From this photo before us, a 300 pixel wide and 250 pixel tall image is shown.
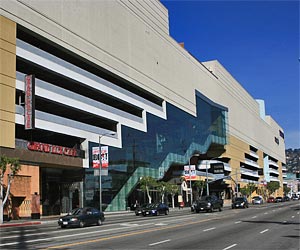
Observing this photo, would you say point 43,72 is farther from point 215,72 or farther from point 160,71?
point 215,72

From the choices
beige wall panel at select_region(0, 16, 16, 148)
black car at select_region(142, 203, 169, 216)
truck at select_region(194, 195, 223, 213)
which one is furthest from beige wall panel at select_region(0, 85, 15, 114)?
truck at select_region(194, 195, 223, 213)

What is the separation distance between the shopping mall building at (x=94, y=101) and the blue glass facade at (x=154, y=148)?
0.16m

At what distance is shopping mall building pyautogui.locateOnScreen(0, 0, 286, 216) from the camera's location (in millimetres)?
45875

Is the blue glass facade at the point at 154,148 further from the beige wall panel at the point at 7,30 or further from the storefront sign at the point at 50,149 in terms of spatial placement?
the beige wall panel at the point at 7,30

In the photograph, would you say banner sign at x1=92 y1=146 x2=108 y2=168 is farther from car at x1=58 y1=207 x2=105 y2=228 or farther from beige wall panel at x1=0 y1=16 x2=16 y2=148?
car at x1=58 y1=207 x2=105 y2=228

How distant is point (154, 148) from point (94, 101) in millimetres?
18463

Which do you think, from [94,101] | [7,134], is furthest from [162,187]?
[7,134]

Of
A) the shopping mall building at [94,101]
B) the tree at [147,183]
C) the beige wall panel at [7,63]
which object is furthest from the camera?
the tree at [147,183]

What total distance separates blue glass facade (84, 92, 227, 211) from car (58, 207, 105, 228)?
25730mm

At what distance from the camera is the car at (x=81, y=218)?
1148 inches

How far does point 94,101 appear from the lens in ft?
196

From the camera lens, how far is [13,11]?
45875mm

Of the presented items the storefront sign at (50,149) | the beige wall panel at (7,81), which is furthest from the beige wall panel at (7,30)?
the storefront sign at (50,149)

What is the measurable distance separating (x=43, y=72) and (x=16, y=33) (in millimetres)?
6994
